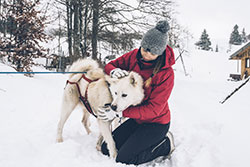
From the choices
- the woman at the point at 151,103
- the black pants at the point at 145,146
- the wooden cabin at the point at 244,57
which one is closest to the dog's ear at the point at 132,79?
the woman at the point at 151,103

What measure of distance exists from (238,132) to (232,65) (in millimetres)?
36331

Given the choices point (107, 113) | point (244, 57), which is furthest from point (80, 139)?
point (244, 57)

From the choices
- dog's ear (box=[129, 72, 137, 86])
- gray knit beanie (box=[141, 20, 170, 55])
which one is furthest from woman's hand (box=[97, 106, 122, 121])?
gray knit beanie (box=[141, 20, 170, 55])

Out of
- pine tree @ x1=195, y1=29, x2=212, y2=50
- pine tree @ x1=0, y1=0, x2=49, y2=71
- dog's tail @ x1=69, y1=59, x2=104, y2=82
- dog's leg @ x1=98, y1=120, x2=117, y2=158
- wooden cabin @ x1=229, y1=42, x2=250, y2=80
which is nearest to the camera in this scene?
dog's leg @ x1=98, y1=120, x2=117, y2=158

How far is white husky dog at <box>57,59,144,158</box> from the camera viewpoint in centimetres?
227

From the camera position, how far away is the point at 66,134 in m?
3.01

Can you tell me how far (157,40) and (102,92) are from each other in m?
0.94

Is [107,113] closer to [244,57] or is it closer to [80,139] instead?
[80,139]

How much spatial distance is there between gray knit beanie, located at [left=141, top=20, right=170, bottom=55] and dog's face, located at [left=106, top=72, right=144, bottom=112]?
0.36m

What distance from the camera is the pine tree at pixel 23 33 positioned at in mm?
7090

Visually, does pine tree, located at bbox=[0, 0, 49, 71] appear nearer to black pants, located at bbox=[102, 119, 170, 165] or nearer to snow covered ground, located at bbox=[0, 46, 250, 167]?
snow covered ground, located at bbox=[0, 46, 250, 167]

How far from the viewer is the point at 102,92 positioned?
2.46m

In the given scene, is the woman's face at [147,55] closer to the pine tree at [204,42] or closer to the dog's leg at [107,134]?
the dog's leg at [107,134]

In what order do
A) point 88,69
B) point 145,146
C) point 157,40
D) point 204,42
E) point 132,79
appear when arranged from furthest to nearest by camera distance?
point 204,42, point 88,69, point 145,146, point 132,79, point 157,40
